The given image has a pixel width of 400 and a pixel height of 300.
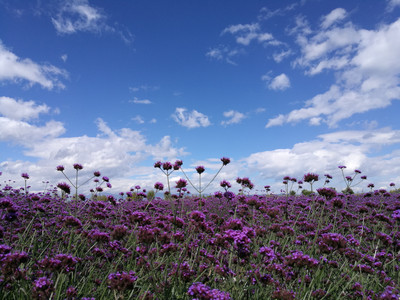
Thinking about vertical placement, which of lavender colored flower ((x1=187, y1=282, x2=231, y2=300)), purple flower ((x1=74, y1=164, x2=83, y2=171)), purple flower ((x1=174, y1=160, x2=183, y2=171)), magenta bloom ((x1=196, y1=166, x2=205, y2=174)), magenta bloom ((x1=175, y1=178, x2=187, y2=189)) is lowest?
lavender colored flower ((x1=187, y1=282, x2=231, y2=300))

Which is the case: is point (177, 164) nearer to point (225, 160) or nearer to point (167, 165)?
point (167, 165)

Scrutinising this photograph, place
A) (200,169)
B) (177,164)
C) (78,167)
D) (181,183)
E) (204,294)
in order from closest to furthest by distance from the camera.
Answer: (204,294)
(181,183)
(200,169)
(177,164)
(78,167)

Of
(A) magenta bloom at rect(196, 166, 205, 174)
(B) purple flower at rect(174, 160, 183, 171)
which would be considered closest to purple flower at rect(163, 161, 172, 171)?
(B) purple flower at rect(174, 160, 183, 171)

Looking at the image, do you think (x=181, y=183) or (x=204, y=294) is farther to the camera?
(x=181, y=183)

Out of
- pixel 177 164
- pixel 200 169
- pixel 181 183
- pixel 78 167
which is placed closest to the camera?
pixel 181 183

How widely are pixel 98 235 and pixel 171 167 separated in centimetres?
229

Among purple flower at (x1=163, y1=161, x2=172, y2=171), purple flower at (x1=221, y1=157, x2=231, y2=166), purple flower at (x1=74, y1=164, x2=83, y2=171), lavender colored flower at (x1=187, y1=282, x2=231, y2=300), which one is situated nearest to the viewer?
lavender colored flower at (x1=187, y1=282, x2=231, y2=300)

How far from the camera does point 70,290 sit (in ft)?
7.92

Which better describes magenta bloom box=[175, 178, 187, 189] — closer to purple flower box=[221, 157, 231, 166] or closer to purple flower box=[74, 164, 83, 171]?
purple flower box=[221, 157, 231, 166]

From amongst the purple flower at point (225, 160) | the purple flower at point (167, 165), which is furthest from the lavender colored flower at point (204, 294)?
the purple flower at point (225, 160)

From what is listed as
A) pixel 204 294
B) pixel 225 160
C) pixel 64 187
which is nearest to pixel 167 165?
pixel 225 160

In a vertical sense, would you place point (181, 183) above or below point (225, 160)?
below

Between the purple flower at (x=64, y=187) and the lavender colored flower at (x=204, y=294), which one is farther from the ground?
the purple flower at (x=64, y=187)

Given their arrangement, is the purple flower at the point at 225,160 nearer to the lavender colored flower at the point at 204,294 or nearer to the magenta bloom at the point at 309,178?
the magenta bloom at the point at 309,178
